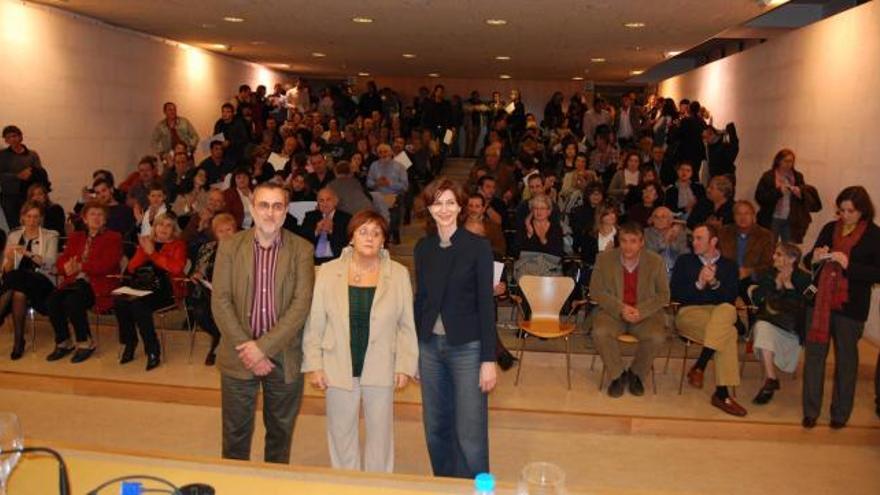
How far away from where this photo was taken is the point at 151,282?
6.20m

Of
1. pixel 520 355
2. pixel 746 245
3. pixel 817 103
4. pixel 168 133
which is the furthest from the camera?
pixel 168 133

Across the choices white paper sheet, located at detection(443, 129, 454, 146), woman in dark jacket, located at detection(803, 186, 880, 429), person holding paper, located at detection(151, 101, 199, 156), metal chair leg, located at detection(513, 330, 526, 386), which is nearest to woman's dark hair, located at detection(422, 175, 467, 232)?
metal chair leg, located at detection(513, 330, 526, 386)

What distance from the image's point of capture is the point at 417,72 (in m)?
17.7

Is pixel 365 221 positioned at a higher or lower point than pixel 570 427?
higher

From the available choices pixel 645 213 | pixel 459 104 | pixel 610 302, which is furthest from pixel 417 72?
pixel 610 302

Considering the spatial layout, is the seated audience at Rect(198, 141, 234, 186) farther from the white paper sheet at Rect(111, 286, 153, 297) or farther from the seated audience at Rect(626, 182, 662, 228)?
the seated audience at Rect(626, 182, 662, 228)

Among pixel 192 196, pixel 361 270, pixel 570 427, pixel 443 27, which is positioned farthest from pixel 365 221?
pixel 443 27

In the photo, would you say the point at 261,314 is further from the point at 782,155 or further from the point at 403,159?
the point at 403,159

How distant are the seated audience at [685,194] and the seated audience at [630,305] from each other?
2686mm

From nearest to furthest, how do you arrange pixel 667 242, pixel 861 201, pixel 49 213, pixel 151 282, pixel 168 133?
pixel 861 201, pixel 151 282, pixel 667 242, pixel 49 213, pixel 168 133

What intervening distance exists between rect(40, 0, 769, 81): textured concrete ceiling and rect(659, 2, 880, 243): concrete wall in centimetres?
86

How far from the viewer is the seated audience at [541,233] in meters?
6.47

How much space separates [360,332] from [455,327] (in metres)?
0.44

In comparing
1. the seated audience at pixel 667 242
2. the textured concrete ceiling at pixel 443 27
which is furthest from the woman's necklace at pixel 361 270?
the textured concrete ceiling at pixel 443 27
